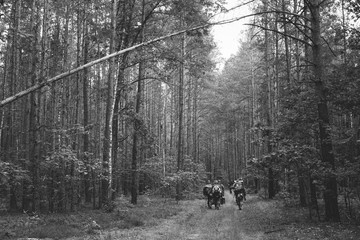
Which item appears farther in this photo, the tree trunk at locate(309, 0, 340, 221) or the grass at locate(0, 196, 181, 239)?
the tree trunk at locate(309, 0, 340, 221)

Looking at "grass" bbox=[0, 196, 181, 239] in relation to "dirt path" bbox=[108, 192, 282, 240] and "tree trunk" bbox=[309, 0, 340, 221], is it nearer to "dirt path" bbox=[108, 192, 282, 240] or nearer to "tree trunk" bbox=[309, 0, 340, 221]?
"dirt path" bbox=[108, 192, 282, 240]

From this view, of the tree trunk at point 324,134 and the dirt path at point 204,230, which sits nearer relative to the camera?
the dirt path at point 204,230

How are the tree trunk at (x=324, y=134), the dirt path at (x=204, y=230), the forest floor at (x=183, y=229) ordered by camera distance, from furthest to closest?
the tree trunk at (x=324, y=134) < the dirt path at (x=204, y=230) < the forest floor at (x=183, y=229)

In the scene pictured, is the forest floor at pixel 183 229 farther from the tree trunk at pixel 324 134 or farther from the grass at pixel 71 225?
the tree trunk at pixel 324 134

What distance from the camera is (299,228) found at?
9.16 metres

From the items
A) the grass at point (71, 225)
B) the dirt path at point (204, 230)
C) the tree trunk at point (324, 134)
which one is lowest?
the dirt path at point (204, 230)

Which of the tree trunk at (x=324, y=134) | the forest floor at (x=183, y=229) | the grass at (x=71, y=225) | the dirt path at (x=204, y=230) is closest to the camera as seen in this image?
the forest floor at (x=183, y=229)

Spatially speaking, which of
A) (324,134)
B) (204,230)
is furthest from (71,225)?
(324,134)

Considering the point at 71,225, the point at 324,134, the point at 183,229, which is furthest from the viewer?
the point at 183,229

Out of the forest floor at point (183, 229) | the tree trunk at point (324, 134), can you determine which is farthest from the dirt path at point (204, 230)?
the tree trunk at point (324, 134)

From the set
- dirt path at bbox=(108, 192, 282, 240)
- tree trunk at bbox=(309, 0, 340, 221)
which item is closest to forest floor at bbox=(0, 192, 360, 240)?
dirt path at bbox=(108, 192, 282, 240)

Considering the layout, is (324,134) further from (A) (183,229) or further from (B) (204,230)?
(A) (183,229)

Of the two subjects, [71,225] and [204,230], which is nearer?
[71,225]

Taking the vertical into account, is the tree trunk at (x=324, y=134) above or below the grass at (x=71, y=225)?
above
